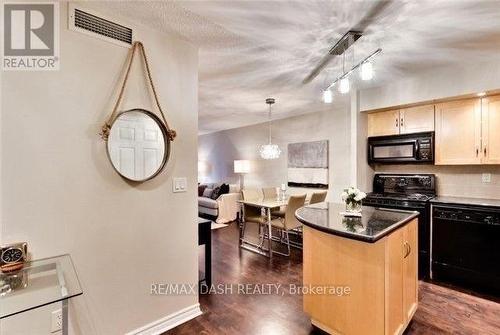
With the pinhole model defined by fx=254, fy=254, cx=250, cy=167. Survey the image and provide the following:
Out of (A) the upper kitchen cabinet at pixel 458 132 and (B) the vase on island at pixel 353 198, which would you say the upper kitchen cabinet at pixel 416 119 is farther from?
(B) the vase on island at pixel 353 198

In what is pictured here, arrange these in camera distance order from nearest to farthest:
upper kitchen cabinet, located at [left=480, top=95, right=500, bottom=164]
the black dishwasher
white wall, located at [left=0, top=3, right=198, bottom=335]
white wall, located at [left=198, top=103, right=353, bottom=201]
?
white wall, located at [left=0, top=3, right=198, bottom=335], the black dishwasher, upper kitchen cabinet, located at [left=480, top=95, right=500, bottom=164], white wall, located at [left=198, top=103, right=353, bottom=201]

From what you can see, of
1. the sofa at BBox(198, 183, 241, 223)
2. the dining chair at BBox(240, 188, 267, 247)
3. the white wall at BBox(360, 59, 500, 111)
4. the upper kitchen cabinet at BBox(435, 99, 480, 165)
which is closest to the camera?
the white wall at BBox(360, 59, 500, 111)

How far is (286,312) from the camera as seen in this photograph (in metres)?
2.34

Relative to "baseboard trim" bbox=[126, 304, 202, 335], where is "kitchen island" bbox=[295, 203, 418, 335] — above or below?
above

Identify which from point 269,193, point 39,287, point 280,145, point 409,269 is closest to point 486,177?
point 409,269

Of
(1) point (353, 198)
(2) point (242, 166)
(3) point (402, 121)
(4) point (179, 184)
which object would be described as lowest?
(1) point (353, 198)

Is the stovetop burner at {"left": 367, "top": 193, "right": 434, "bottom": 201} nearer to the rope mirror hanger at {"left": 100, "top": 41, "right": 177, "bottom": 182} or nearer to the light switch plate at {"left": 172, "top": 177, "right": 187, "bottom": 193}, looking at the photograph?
the light switch plate at {"left": 172, "top": 177, "right": 187, "bottom": 193}

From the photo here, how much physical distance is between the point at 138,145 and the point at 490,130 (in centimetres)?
370

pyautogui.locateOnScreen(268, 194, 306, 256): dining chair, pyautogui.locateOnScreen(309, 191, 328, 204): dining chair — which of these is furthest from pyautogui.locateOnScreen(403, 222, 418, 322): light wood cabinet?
pyautogui.locateOnScreen(309, 191, 328, 204): dining chair

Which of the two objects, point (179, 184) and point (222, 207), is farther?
point (222, 207)

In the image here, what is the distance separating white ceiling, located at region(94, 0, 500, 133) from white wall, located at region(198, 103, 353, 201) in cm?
165

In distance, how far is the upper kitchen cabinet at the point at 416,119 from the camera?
3.29 meters

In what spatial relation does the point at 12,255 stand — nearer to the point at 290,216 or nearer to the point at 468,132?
the point at 290,216

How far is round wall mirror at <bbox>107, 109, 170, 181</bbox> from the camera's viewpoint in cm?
185
